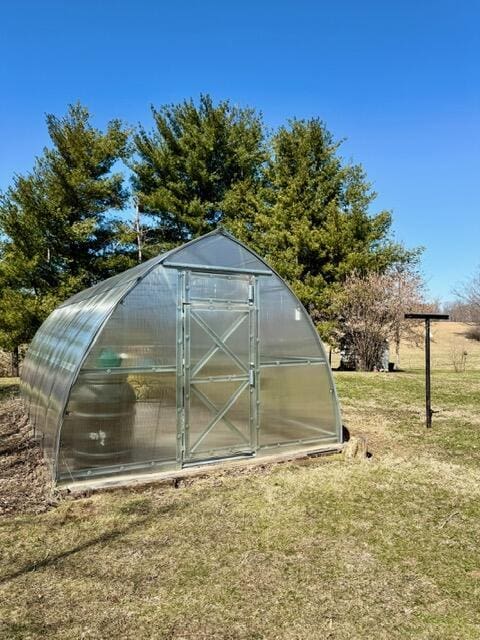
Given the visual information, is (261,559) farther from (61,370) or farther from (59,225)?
(59,225)

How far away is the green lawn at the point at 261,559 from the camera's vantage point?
2.86 m

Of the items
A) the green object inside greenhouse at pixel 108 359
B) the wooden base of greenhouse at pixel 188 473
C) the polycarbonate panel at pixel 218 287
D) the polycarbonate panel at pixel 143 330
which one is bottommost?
the wooden base of greenhouse at pixel 188 473

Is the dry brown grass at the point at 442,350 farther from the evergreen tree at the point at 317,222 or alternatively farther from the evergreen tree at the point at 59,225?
the evergreen tree at the point at 59,225

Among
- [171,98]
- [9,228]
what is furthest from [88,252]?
[171,98]

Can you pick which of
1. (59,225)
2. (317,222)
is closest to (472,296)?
(317,222)

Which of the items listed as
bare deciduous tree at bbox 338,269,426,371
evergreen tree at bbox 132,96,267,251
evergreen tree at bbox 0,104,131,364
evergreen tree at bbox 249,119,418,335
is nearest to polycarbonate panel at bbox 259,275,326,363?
bare deciduous tree at bbox 338,269,426,371

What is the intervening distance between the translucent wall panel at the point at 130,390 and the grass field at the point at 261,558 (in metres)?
0.50

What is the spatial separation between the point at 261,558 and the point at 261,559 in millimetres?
18

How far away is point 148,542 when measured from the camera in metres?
3.93

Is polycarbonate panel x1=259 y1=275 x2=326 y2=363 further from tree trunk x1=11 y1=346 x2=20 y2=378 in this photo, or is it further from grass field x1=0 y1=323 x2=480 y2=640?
tree trunk x1=11 y1=346 x2=20 y2=378

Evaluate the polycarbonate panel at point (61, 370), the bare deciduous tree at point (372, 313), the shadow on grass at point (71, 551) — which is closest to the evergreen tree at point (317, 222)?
the bare deciduous tree at point (372, 313)

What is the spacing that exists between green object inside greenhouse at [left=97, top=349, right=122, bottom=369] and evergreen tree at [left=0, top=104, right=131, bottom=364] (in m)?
13.3

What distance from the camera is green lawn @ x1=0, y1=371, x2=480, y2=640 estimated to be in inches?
113

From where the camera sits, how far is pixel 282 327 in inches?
248
